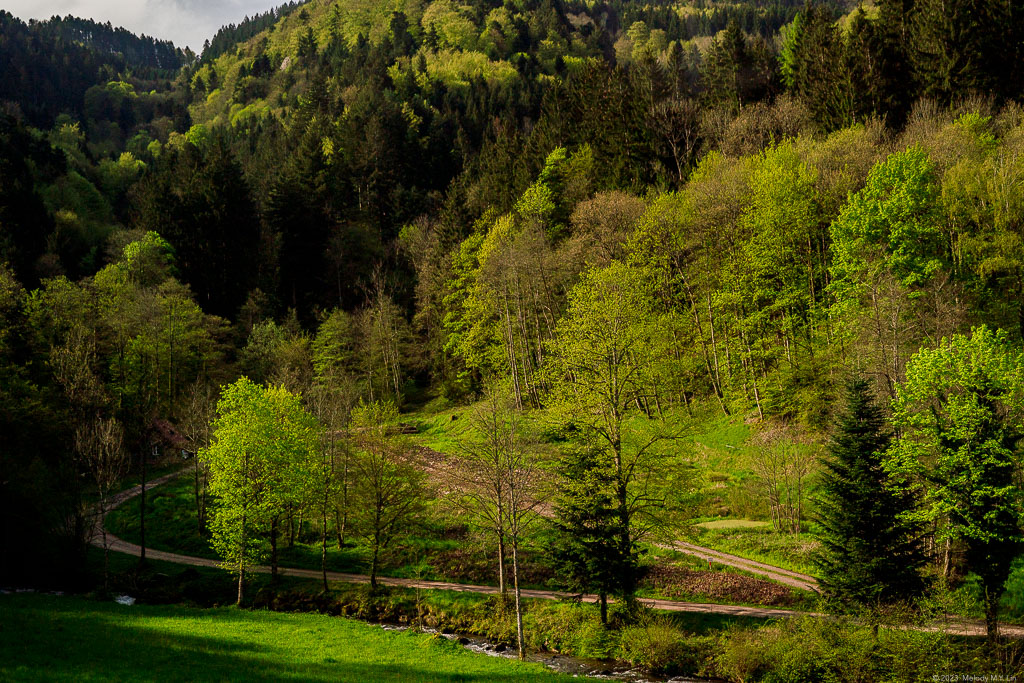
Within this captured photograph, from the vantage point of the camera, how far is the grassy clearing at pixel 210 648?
64.0 ft

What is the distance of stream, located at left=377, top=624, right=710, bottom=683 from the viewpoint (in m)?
26.7

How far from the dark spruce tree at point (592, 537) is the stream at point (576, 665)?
8.19ft

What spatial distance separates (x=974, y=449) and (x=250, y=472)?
38.8 meters

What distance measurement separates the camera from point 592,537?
30.2m

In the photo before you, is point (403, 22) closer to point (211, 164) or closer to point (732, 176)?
point (211, 164)

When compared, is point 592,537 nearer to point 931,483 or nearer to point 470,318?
point 931,483

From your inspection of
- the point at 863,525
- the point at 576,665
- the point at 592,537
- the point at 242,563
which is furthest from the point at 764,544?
the point at 242,563

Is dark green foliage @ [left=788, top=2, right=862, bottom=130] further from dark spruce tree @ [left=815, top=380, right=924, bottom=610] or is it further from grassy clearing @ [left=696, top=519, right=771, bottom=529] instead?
dark spruce tree @ [left=815, top=380, right=924, bottom=610]

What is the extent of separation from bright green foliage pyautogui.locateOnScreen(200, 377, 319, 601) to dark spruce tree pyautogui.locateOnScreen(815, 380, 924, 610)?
30217 mm

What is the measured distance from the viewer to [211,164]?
92625 millimetres

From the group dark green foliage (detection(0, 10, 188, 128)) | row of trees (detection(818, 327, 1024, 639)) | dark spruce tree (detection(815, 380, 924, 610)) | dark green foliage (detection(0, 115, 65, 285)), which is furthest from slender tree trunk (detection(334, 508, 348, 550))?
dark green foliage (detection(0, 10, 188, 128))

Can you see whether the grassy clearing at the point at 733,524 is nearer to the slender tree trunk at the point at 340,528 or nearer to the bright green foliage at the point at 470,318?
the slender tree trunk at the point at 340,528

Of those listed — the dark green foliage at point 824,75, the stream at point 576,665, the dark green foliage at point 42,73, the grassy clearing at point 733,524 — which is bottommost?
the stream at point 576,665

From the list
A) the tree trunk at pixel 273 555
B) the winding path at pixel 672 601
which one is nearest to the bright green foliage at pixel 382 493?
the winding path at pixel 672 601
